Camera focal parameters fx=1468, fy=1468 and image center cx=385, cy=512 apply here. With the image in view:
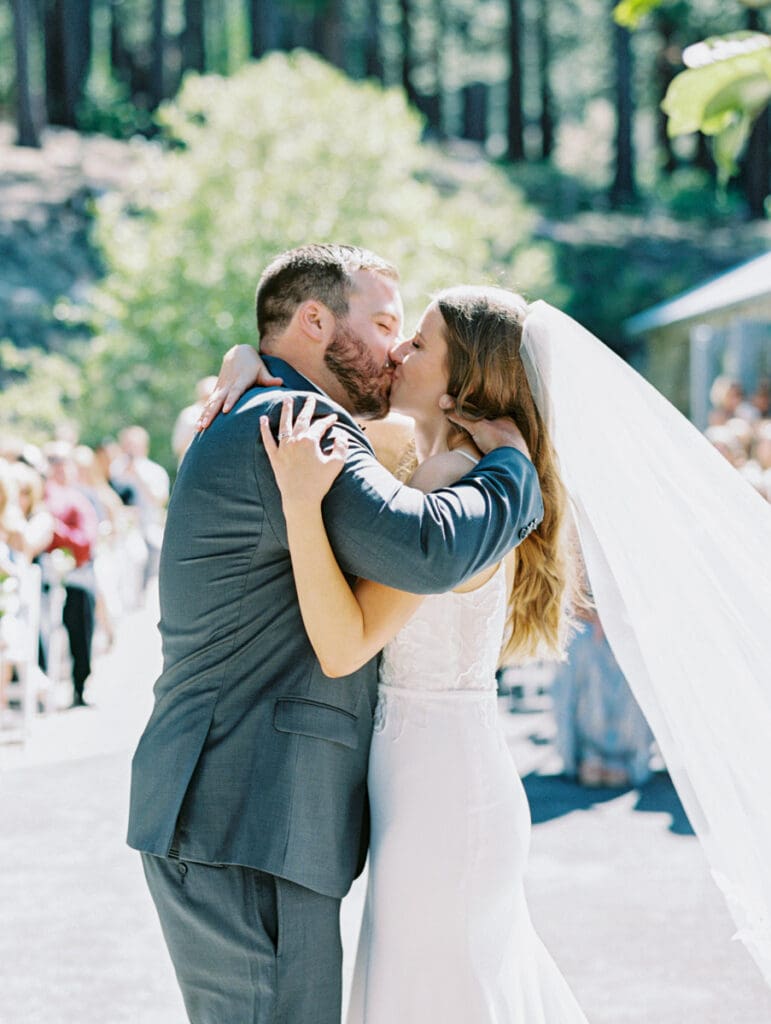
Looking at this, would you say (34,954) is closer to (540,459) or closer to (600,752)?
(540,459)

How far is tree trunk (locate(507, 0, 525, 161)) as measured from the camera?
152 feet

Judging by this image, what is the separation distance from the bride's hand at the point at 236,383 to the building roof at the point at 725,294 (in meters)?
17.8

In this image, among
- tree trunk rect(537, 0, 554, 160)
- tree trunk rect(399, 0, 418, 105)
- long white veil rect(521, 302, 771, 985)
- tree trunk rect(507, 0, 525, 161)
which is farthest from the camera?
tree trunk rect(537, 0, 554, 160)

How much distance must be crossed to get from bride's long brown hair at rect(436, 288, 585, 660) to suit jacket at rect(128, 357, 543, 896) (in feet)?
1.03

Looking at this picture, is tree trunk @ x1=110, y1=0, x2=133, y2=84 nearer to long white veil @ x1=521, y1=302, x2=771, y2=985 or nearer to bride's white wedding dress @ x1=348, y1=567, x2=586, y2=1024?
long white veil @ x1=521, y1=302, x2=771, y2=985

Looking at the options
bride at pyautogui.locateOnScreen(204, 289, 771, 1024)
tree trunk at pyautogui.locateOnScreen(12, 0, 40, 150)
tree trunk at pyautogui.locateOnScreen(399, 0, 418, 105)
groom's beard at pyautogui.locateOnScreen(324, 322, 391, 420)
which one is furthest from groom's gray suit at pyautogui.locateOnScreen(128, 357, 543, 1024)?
tree trunk at pyautogui.locateOnScreen(399, 0, 418, 105)

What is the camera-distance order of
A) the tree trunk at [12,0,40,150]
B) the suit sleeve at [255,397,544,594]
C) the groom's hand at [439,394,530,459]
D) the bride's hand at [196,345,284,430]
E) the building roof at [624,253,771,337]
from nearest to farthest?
the suit sleeve at [255,397,544,594] → the bride's hand at [196,345,284,430] → the groom's hand at [439,394,530,459] → the building roof at [624,253,771,337] → the tree trunk at [12,0,40,150]

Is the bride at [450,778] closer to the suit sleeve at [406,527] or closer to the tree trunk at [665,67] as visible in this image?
the suit sleeve at [406,527]

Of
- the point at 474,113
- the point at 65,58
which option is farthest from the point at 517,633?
the point at 474,113

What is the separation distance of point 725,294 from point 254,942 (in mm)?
21619

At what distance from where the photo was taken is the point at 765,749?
3.36 metres

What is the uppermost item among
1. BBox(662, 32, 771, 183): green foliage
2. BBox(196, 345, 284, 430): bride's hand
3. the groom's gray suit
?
BBox(662, 32, 771, 183): green foliage

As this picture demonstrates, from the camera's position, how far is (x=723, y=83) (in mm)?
2695

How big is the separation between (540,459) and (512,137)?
150 feet
